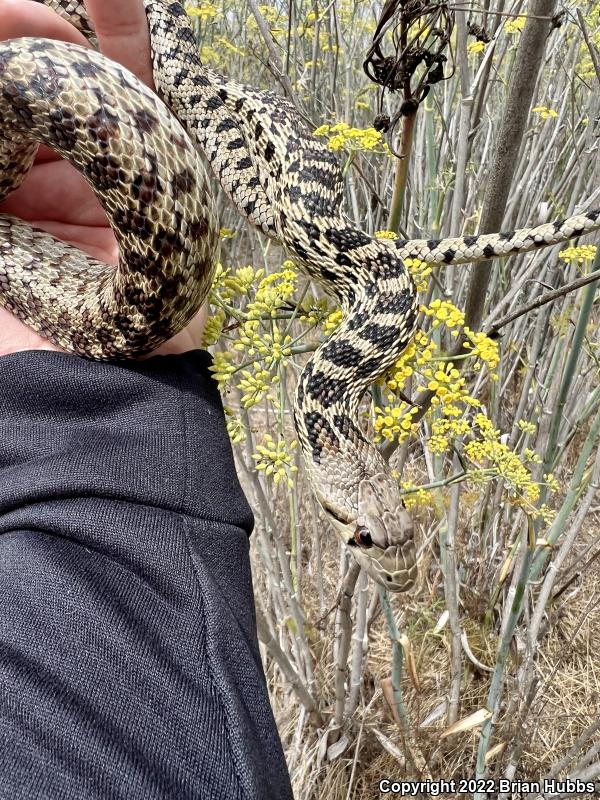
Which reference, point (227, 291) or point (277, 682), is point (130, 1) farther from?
point (277, 682)

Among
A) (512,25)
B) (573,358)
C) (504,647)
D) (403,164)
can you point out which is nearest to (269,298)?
(403,164)

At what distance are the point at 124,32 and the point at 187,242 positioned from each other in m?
1.23

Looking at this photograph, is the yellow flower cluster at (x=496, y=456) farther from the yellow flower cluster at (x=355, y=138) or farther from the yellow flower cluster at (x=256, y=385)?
the yellow flower cluster at (x=355, y=138)

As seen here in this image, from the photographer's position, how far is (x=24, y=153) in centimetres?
237

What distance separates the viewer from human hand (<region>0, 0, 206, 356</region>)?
6.99 feet

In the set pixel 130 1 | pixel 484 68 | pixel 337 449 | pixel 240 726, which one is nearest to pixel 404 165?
pixel 484 68

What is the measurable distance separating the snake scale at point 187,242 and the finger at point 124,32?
0.12 meters

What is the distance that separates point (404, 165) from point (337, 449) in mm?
943

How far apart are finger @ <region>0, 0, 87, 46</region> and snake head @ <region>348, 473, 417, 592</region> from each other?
2087mm

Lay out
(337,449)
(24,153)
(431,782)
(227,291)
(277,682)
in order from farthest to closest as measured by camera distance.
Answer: (277,682) → (431,782) → (24,153) → (337,449) → (227,291)

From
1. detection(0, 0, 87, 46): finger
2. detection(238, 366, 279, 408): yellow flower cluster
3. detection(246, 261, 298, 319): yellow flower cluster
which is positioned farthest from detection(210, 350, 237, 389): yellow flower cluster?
detection(0, 0, 87, 46): finger

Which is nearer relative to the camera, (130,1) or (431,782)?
(130,1)

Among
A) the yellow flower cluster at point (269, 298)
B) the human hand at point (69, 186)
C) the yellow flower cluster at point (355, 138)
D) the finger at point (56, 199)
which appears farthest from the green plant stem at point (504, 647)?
the finger at point (56, 199)

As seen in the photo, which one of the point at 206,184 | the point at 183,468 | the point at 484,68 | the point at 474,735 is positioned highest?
the point at 484,68
